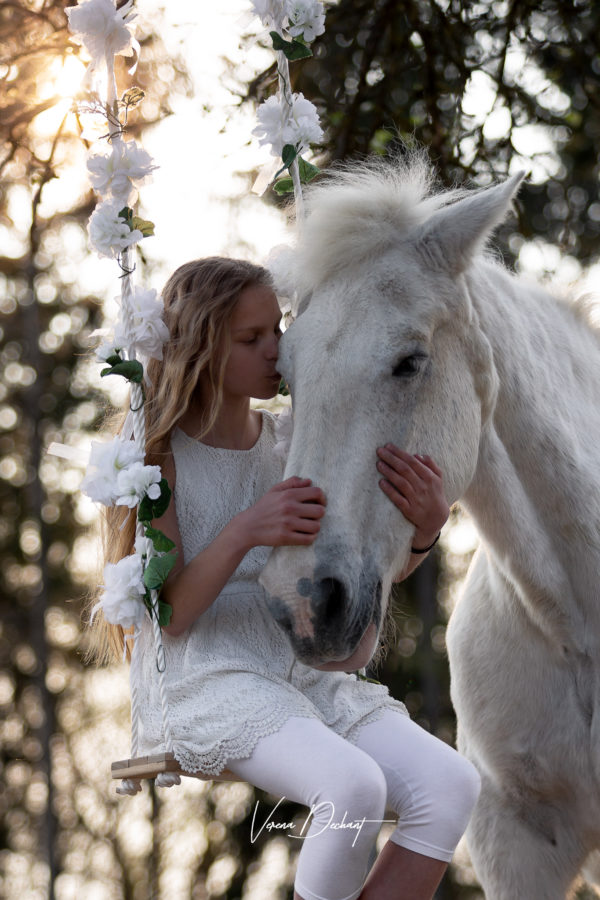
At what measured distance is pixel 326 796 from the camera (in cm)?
215

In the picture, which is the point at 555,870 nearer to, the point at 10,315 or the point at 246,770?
the point at 246,770

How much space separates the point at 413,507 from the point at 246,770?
0.71 meters

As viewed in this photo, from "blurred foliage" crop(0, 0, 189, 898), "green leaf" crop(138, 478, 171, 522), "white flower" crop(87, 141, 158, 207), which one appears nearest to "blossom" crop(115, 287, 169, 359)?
"white flower" crop(87, 141, 158, 207)

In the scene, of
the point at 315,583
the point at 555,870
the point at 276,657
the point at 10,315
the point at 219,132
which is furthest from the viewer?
the point at 10,315

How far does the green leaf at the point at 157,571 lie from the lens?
93.8 inches

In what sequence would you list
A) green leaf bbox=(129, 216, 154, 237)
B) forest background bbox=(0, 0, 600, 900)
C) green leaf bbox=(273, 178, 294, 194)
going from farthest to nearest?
forest background bbox=(0, 0, 600, 900) → green leaf bbox=(273, 178, 294, 194) → green leaf bbox=(129, 216, 154, 237)

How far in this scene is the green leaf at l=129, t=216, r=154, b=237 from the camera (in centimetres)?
267

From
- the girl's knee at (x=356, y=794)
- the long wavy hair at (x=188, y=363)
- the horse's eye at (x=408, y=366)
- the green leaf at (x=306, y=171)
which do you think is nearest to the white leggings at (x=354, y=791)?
the girl's knee at (x=356, y=794)

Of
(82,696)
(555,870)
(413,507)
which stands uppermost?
(413,507)

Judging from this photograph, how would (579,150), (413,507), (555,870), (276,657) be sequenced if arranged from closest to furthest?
(413,507) → (276,657) → (555,870) → (579,150)

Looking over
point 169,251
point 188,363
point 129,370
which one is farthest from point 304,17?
point 169,251

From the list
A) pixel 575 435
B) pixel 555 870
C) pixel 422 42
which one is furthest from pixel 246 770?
pixel 422 42

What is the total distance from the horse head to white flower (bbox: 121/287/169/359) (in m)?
0.41

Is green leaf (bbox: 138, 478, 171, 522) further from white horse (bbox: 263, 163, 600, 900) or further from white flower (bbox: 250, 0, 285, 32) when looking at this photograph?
white flower (bbox: 250, 0, 285, 32)
